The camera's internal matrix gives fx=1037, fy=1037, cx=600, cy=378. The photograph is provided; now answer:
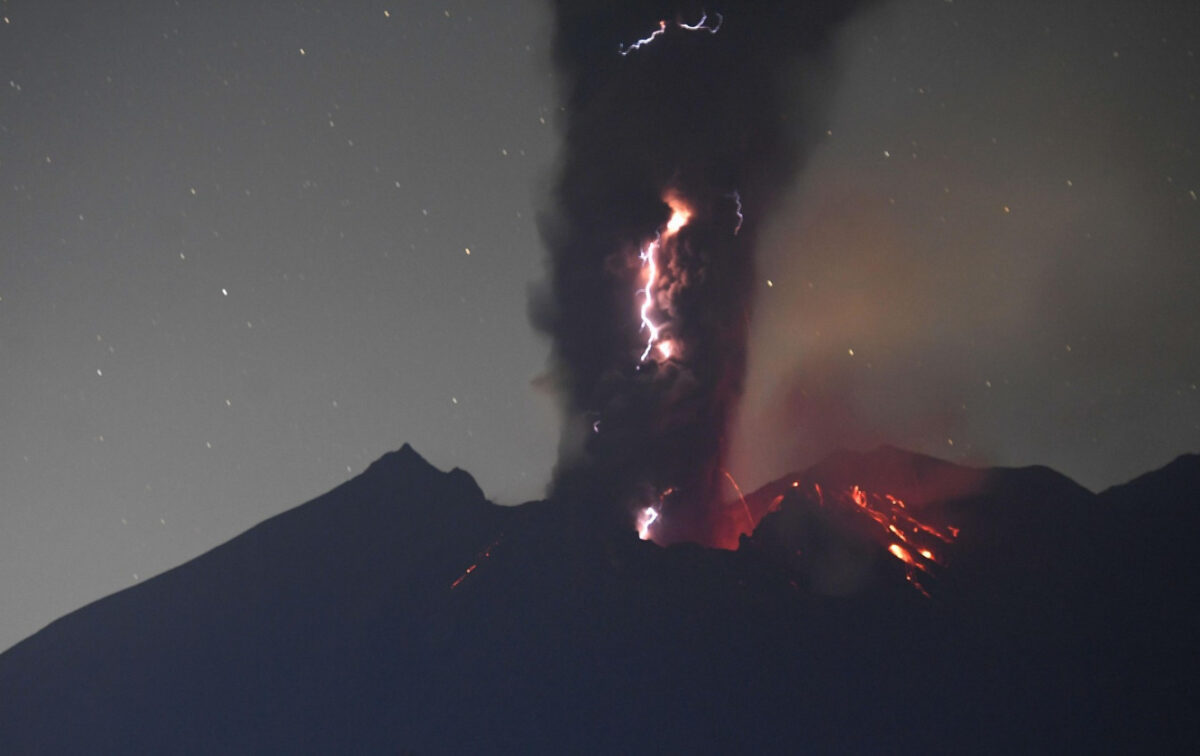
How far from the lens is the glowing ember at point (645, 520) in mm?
40594

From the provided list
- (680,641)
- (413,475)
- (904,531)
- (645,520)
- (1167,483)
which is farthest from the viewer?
(413,475)

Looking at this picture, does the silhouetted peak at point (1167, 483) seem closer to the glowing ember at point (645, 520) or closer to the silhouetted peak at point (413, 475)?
the glowing ember at point (645, 520)

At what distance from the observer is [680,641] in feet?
138

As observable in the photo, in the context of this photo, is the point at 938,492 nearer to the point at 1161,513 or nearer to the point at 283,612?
the point at 1161,513

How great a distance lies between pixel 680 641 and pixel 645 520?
17.5ft

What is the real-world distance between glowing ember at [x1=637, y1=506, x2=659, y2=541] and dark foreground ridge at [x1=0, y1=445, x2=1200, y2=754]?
1.46 feet

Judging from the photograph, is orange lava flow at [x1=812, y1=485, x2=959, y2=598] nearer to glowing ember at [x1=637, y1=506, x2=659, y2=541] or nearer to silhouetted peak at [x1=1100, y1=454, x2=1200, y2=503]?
glowing ember at [x1=637, y1=506, x2=659, y2=541]

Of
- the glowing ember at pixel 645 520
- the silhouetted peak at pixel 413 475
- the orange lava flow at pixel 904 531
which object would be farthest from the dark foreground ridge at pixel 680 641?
the silhouetted peak at pixel 413 475

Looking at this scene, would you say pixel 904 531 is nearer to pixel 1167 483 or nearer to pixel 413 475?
pixel 1167 483

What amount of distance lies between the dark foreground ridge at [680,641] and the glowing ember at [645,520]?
1.46 feet

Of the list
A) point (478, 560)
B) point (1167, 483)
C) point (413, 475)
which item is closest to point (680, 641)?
point (478, 560)

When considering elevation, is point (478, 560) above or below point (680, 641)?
above

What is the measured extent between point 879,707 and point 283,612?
3013 centimetres

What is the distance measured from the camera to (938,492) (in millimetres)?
52219
